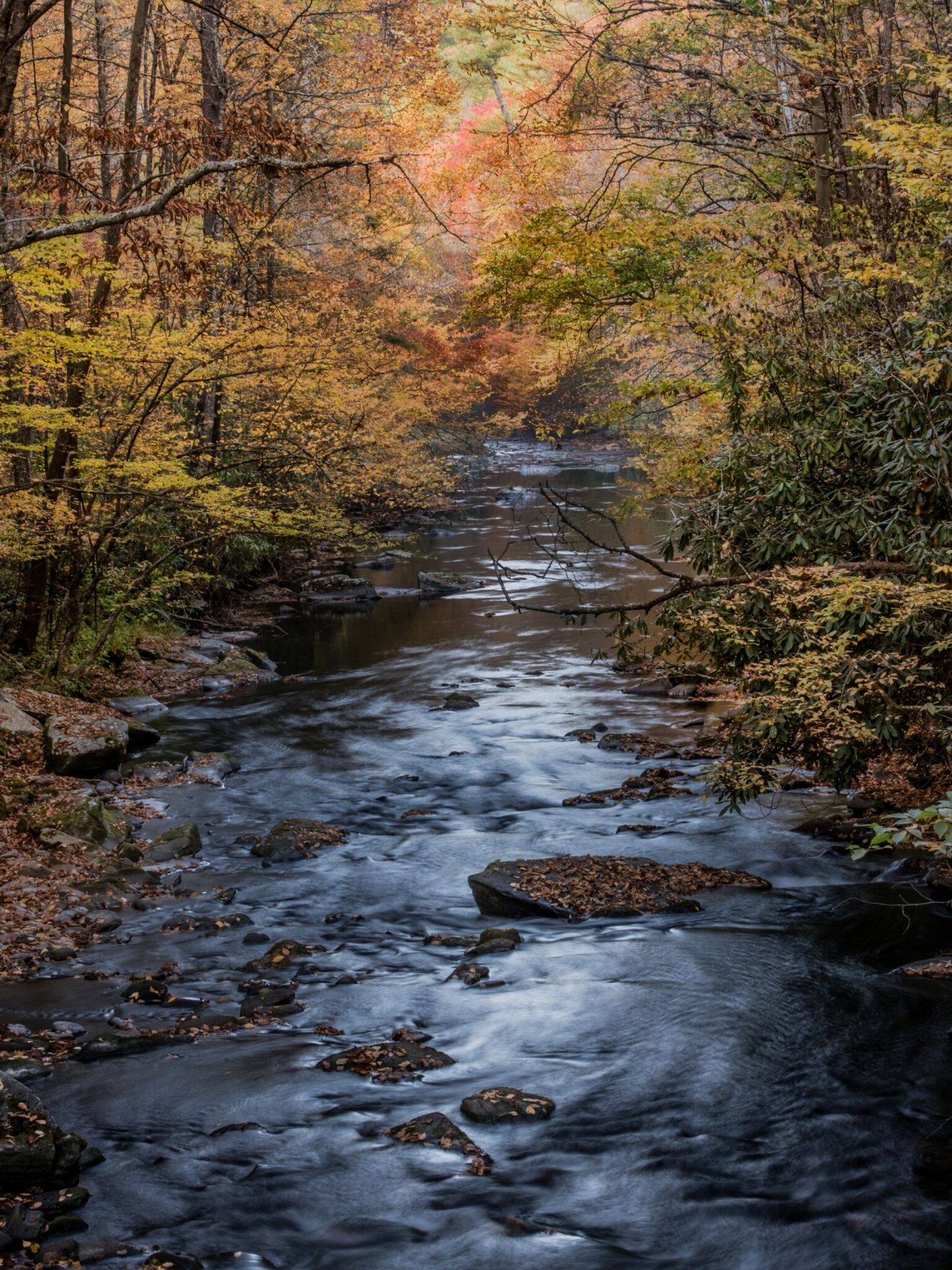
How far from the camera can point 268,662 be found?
58.6 feet

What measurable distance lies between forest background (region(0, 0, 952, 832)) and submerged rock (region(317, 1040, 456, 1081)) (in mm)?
3167

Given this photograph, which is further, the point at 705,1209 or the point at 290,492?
the point at 290,492

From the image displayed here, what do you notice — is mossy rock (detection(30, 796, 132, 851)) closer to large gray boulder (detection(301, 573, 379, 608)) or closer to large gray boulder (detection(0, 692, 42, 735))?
large gray boulder (detection(0, 692, 42, 735))

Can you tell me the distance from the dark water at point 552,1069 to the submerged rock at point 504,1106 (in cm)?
7

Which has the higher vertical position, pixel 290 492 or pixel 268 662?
pixel 290 492

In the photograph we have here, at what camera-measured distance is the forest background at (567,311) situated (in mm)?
7676

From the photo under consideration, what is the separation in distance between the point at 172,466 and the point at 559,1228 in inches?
417

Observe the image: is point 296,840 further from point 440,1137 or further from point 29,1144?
point 29,1144

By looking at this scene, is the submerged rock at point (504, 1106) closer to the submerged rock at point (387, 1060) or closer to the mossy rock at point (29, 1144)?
the submerged rock at point (387, 1060)

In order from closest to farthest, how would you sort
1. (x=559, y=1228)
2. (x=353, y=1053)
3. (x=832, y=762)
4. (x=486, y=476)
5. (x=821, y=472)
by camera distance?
1. (x=559, y=1228)
2. (x=353, y=1053)
3. (x=832, y=762)
4. (x=821, y=472)
5. (x=486, y=476)

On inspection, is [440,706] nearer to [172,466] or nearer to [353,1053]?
[172,466]

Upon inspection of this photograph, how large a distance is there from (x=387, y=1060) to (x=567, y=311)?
11.8 metres

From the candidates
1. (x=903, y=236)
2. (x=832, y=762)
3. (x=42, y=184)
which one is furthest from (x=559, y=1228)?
(x=903, y=236)

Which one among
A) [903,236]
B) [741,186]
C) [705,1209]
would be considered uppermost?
[741,186]
